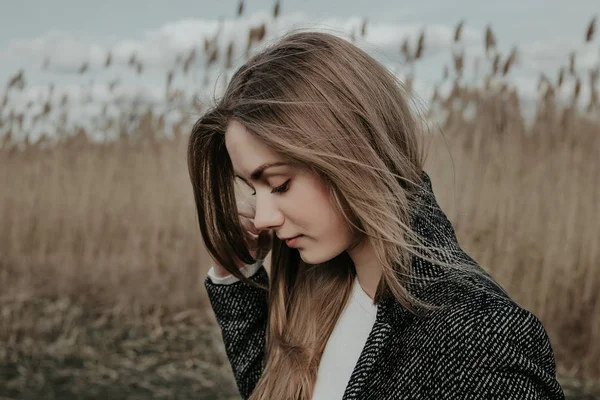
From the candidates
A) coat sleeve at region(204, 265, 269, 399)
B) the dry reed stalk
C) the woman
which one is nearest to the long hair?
the woman

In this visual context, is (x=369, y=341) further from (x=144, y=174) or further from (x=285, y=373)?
(x=144, y=174)

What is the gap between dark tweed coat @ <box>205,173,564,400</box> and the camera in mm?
1199

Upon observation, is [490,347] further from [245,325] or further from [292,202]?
[245,325]

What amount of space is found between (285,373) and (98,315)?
319cm

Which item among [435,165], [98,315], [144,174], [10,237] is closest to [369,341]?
[435,165]

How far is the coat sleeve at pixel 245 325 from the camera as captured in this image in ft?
6.01

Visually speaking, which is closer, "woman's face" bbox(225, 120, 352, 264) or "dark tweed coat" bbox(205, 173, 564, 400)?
"dark tweed coat" bbox(205, 173, 564, 400)

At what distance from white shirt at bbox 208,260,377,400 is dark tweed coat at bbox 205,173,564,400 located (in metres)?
0.14

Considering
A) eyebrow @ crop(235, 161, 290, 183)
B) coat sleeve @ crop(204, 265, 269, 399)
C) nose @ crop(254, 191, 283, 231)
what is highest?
eyebrow @ crop(235, 161, 290, 183)

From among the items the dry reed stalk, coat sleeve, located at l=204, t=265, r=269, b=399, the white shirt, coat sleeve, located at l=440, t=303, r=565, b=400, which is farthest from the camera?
the dry reed stalk

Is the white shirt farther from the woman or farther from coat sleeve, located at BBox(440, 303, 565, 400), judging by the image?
coat sleeve, located at BBox(440, 303, 565, 400)

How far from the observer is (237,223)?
175 centimetres

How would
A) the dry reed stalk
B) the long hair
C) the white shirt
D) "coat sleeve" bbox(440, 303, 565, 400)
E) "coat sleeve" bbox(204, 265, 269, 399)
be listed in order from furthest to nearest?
the dry reed stalk, "coat sleeve" bbox(204, 265, 269, 399), the white shirt, the long hair, "coat sleeve" bbox(440, 303, 565, 400)

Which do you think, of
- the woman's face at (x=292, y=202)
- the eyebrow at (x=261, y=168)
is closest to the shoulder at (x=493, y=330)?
the woman's face at (x=292, y=202)
